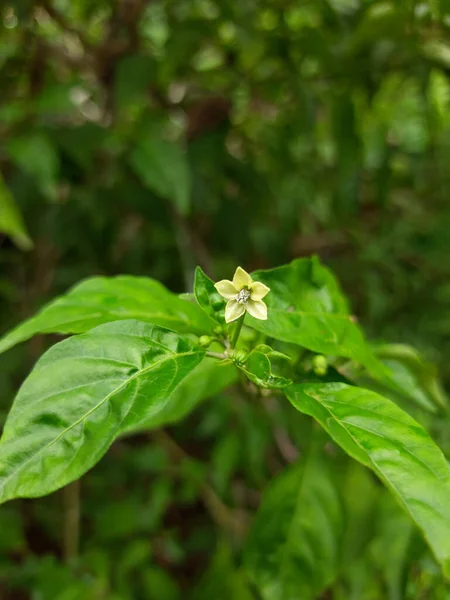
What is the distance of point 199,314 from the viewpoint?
0.67m

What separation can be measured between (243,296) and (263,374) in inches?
3.5

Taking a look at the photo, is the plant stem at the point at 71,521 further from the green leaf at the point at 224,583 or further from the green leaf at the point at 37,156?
the green leaf at the point at 37,156

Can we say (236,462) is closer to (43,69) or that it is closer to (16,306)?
(16,306)

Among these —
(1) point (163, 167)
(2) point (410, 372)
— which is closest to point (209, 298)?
(2) point (410, 372)

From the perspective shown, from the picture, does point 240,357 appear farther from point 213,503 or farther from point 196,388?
point 213,503

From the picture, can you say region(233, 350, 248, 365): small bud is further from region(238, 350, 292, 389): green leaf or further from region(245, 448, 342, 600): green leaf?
region(245, 448, 342, 600): green leaf

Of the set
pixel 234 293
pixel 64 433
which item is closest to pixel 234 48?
pixel 234 293

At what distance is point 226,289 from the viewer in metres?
0.60

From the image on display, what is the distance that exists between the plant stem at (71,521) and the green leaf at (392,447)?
1171 millimetres

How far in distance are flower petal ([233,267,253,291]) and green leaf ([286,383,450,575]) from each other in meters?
0.12

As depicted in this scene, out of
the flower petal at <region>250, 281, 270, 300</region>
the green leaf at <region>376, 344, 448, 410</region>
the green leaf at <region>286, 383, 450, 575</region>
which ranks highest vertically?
the flower petal at <region>250, 281, 270, 300</region>

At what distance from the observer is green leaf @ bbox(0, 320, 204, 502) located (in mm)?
453

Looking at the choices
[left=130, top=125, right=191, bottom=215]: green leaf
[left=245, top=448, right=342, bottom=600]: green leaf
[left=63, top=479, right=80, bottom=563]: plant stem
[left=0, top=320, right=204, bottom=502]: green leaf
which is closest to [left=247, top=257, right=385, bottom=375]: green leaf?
[left=0, top=320, right=204, bottom=502]: green leaf

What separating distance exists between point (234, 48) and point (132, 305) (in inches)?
40.2
